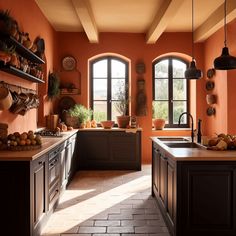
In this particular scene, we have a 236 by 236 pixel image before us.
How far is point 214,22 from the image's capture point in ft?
18.7

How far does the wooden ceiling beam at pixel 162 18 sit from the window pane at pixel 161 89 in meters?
1.04

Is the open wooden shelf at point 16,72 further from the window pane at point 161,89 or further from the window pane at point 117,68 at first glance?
the window pane at point 161,89

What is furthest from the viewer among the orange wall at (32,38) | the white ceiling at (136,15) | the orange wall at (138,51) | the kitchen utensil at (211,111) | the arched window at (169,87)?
the arched window at (169,87)

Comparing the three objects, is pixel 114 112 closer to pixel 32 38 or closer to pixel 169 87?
pixel 169 87

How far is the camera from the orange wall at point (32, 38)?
3.83m

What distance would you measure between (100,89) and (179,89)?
198 cm

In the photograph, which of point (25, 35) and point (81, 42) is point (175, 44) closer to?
point (81, 42)

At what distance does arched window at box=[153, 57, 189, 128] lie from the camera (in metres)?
7.59

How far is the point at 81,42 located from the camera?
7137mm

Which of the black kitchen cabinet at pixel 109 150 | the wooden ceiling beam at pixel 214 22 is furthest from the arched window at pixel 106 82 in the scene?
the wooden ceiling beam at pixel 214 22

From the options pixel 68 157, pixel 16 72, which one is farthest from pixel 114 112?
pixel 16 72

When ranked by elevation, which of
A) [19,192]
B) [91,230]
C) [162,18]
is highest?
[162,18]

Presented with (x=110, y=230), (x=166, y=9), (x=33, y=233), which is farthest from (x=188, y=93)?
(x=33, y=233)

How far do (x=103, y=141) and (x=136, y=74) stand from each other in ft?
6.10
